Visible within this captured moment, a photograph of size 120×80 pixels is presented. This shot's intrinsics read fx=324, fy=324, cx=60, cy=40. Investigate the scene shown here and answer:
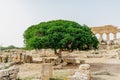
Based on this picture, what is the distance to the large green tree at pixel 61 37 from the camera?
26.5 metres

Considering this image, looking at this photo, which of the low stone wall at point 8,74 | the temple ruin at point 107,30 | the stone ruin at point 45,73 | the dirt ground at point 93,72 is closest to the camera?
the low stone wall at point 8,74

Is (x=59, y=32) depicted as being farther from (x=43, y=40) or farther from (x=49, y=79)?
(x=49, y=79)

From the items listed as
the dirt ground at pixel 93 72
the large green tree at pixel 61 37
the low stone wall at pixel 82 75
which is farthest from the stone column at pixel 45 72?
the large green tree at pixel 61 37

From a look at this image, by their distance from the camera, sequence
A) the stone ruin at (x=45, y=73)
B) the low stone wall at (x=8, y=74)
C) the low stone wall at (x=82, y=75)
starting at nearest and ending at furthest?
1. the low stone wall at (x=8, y=74)
2. the low stone wall at (x=82, y=75)
3. the stone ruin at (x=45, y=73)

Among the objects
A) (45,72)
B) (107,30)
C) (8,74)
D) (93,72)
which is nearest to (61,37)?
(93,72)

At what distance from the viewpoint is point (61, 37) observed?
88.2 feet

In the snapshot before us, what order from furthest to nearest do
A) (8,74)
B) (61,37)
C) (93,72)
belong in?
(61,37) → (93,72) → (8,74)

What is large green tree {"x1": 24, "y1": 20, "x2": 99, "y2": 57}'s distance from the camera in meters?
26.5

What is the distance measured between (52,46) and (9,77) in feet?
44.1

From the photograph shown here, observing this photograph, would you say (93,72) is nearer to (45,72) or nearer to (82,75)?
(45,72)

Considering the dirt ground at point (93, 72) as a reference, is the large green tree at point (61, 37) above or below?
above

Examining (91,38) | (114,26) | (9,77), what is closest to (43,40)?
(91,38)

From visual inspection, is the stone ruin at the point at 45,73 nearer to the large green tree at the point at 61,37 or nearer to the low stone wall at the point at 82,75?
the low stone wall at the point at 82,75

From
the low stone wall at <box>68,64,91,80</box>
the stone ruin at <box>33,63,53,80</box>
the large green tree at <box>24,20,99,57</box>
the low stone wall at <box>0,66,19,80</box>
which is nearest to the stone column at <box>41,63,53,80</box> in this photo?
the stone ruin at <box>33,63,53,80</box>
